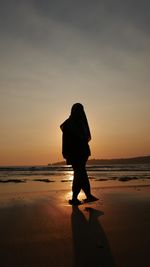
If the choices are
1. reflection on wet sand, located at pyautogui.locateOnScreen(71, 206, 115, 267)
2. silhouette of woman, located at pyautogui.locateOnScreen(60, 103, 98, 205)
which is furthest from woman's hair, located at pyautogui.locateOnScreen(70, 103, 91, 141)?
reflection on wet sand, located at pyautogui.locateOnScreen(71, 206, 115, 267)

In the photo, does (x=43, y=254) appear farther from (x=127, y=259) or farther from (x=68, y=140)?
(x=68, y=140)

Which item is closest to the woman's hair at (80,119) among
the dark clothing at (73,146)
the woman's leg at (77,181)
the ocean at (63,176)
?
the dark clothing at (73,146)

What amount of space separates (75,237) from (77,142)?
143 inches

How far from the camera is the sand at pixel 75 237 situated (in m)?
2.93

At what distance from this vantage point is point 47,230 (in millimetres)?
4043

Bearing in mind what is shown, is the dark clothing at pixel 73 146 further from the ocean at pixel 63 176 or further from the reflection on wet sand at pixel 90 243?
the ocean at pixel 63 176

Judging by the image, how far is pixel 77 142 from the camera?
23.7 ft

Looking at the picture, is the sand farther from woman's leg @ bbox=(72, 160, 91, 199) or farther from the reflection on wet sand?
woman's leg @ bbox=(72, 160, 91, 199)

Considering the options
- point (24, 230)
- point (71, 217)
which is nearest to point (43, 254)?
point (24, 230)

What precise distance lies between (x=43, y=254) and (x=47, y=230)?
0.96m

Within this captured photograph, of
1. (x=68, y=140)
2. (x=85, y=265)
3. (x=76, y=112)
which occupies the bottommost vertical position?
(x=85, y=265)

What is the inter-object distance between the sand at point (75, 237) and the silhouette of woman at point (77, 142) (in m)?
1.27

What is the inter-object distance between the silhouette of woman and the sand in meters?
1.27

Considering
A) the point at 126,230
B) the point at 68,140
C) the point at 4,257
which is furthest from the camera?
the point at 68,140
